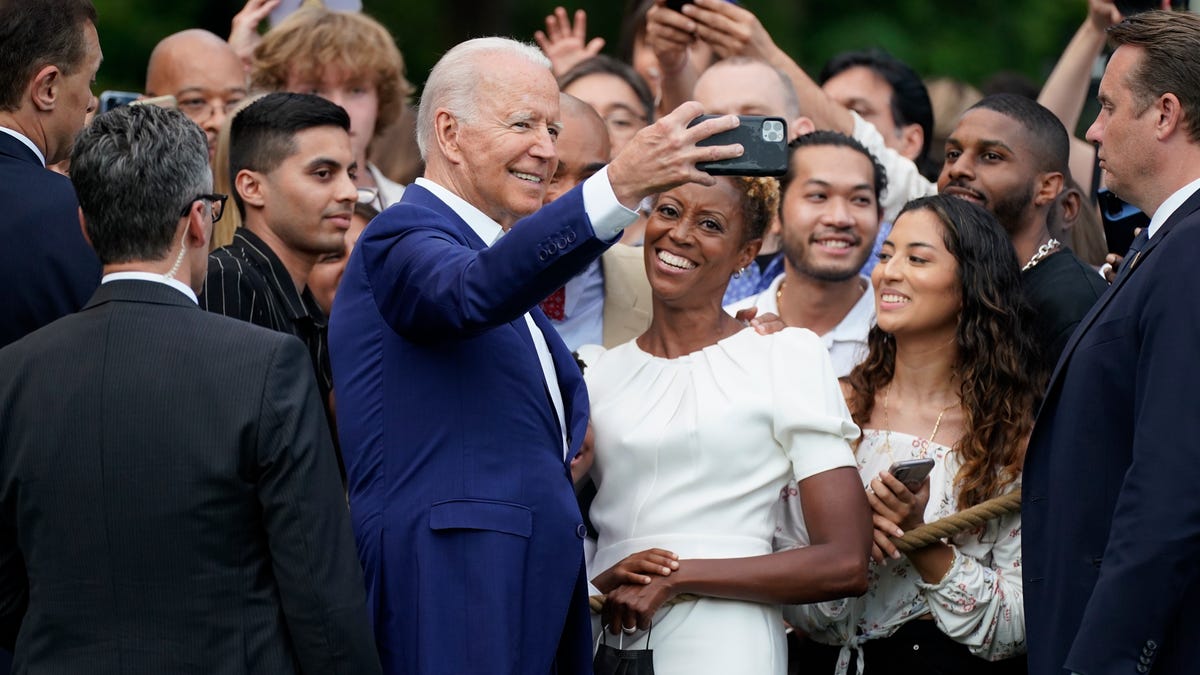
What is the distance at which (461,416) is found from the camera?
3.60 metres

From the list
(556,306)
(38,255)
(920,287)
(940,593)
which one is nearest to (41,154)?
(38,255)

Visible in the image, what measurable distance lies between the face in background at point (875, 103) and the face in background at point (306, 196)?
9.01 ft

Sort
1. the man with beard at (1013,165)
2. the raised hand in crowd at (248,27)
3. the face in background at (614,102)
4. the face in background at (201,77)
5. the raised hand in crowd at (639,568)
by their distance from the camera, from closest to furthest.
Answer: the raised hand in crowd at (639,568)
the man with beard at (1013,165)
the face in background at (201,77)
the face in background at (614,102)
the raised hand in crowd at (248,27)

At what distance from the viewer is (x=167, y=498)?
314 centimetres

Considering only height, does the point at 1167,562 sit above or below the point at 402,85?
below

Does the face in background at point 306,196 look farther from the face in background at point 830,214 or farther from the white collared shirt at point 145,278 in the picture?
the white collared shirt at point 145,278

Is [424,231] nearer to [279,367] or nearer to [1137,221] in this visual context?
[279,367]

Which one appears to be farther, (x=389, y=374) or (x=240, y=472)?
(x=389, y=374)

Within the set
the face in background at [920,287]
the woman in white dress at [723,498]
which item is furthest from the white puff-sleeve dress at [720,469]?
the face in background at [920,287]

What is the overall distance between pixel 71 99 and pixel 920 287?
94.8 inches

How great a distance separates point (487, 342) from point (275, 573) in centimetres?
74

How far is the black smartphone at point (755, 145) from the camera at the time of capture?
3344 mm

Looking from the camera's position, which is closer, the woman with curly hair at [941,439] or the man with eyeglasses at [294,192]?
the woman with curly hair at [941,439]

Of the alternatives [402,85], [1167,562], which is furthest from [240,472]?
[402,85]
